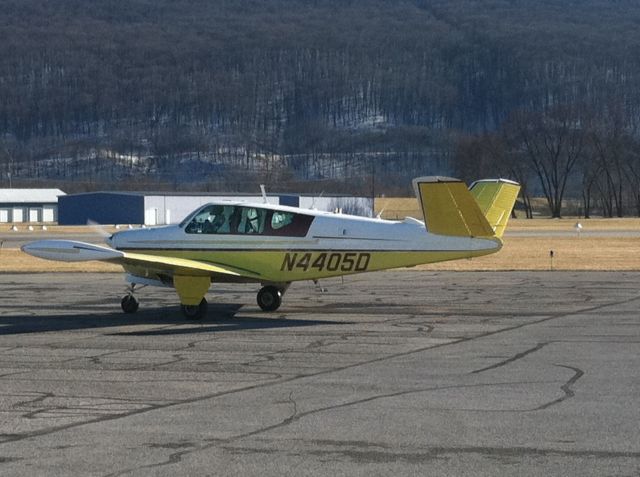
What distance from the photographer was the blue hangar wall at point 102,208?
11656 centimetres

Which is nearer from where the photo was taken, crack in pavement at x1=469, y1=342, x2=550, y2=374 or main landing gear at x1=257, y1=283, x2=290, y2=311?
crack in pavement at x1=469, y1=342, x2=550, y2=374

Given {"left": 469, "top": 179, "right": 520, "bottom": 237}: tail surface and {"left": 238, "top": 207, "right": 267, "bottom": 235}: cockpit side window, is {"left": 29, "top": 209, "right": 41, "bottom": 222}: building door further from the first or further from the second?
{"left": 469, "top": 179, "right": 520, "bottom": 237}: tail surface

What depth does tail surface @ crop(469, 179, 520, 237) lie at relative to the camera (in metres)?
23.5

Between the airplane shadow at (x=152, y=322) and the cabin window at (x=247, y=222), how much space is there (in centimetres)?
156

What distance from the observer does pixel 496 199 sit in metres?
23.6

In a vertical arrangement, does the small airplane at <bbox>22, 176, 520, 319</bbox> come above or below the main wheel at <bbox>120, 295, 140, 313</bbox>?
above

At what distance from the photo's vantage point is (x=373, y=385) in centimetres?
1382

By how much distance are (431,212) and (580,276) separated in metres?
14.3

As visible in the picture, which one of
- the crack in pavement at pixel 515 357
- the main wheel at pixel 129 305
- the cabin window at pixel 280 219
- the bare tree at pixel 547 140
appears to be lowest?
the bare tree at pixel 547 140

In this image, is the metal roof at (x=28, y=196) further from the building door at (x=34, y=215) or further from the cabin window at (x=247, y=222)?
the cabin window at (x=247, y=222)

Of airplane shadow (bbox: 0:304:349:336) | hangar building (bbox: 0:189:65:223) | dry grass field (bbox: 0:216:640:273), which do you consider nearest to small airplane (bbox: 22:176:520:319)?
airplane shadow (bbox: 0:304:349:336)

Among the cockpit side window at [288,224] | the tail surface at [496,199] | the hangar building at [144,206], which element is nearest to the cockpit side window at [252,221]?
the cockpit side window at [288,224]

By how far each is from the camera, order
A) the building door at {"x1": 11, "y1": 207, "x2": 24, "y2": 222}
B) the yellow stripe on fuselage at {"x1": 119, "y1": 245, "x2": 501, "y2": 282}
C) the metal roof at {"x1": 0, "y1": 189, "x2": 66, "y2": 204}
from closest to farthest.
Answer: the yellow stripe on fuselage at {"x1": 119, "y1": 245, "x2": 501, "y2": 282} < the building door at {"x1": 11, "y1": 207, "x2": 24, "y2": 222} < the metal roof at {"x1": 0, "y1": 189, "x2": 66, "y2": 204}

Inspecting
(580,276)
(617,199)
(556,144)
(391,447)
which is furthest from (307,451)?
(556,144)
